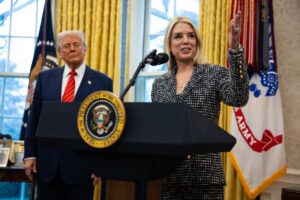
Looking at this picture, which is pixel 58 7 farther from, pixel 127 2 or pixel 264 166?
pixel 264 166

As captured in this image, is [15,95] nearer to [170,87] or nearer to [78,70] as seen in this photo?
[78,70]

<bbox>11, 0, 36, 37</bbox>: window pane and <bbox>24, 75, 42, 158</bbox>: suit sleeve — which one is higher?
<bbox>11, 0, 36, 37</bbox>: window pane

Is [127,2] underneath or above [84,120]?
above

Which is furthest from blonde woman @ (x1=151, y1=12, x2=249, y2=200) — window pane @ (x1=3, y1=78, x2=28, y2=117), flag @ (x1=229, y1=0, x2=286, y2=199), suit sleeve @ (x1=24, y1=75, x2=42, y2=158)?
window pane @ (x1=3, y1=78, x2=28, y2=117)

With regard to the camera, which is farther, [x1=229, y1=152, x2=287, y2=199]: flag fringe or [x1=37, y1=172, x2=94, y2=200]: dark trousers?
[x1=229, y1=152, x2=287, y2=199]: flag fringe

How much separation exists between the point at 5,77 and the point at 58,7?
1158 millimetres

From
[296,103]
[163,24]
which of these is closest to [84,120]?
[296,103]

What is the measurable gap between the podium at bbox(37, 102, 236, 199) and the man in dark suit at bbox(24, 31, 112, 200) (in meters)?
0.84

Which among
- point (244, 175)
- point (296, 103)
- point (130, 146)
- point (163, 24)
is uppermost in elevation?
point (163, 24)

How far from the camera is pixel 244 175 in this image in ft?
8.30

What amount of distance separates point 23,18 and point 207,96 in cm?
375

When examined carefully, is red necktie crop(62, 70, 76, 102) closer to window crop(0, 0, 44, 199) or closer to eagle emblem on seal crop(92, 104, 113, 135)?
eagle emblem on seal crop(92, 104, 113, 135)

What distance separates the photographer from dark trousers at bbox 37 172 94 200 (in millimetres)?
1734

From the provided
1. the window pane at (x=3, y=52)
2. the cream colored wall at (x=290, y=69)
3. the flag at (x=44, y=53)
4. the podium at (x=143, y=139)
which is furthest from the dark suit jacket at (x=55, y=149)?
the window pane at (x=3, y=52)
